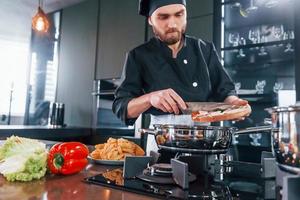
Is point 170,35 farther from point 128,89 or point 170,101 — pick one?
point 170,101

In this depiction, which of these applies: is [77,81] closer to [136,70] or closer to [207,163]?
[136,70]

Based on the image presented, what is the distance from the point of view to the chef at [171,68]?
130cm

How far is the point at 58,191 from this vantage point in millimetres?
632

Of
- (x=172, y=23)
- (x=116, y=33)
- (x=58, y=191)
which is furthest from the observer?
(x=116, y=33)

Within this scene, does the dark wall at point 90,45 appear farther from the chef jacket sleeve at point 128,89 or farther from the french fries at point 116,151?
the french fries at point 116,151

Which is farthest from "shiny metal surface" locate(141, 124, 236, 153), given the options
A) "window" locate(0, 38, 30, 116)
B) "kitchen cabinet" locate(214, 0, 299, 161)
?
"window" locate(0, 38, 30, 116)

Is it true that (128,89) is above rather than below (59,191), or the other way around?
above

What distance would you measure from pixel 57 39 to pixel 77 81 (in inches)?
30.0

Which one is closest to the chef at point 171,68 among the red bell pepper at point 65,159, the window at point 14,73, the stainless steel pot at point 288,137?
the red bell pepper at point 65,159

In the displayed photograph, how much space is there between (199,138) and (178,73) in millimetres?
724

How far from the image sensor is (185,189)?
65cm

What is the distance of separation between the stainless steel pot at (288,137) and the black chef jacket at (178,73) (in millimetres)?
836

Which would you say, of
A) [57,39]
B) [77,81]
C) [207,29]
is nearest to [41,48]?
[57,39]

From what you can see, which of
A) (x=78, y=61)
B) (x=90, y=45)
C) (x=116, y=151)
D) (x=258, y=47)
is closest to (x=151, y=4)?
(x=116, y=151)
